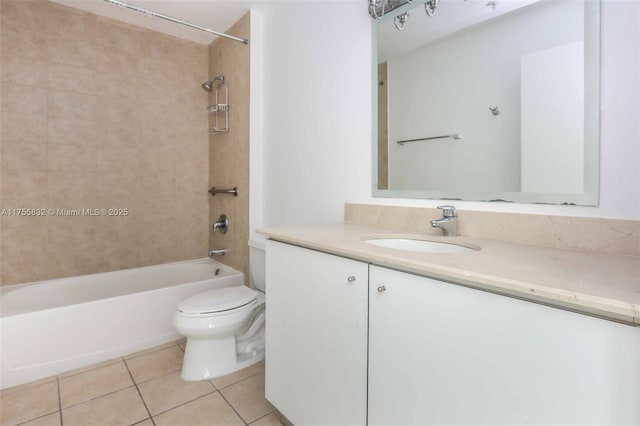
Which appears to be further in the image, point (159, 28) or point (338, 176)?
point (159, 28)

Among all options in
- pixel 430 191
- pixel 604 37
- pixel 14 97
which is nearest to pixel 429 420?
pixel 430 191

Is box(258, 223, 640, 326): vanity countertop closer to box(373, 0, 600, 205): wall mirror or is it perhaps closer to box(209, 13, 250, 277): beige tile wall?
box(373, 0, 600, 205): wall mirror

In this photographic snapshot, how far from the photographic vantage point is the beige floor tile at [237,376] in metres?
1.67

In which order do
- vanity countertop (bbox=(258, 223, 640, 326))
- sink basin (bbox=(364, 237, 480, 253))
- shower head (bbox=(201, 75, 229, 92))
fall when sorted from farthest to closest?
1. shower head (bbox=(201, 75, 229, 92))
2. sink basin (bbox=(364, 237, 480, 253))
3. vanity countertop (bbox=(258, 223, 640, 326))

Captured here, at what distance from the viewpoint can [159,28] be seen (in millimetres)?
2631

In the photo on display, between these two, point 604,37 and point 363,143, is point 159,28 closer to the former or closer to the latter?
point 363,143

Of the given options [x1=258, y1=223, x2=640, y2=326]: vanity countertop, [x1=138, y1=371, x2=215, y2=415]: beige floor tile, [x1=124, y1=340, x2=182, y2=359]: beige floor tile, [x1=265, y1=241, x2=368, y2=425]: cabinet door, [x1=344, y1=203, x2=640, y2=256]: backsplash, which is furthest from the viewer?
[x1=124, y1=340, x2=182, y2=359]: beige floor tile

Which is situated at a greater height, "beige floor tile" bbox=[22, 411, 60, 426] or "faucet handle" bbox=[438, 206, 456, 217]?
"faucet handle" bbox=[438, 206, 456, 217]

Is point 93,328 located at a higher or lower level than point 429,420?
lower

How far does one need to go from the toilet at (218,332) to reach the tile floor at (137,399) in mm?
61

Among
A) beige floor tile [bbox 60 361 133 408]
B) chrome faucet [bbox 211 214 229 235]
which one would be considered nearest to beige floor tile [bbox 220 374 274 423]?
beige floor tile [bbox 60 361 133 408]

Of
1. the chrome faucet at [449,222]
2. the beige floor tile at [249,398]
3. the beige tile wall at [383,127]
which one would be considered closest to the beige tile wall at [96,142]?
the beige floor tile at [249,398]

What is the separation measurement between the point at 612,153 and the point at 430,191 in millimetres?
575

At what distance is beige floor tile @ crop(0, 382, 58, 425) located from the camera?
142 centimetres
